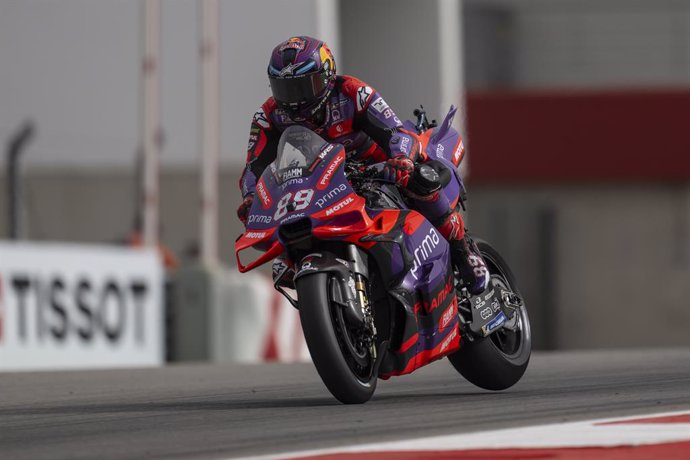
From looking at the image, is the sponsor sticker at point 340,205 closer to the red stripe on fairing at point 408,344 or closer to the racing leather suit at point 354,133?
the racing leather suit at point 354,133

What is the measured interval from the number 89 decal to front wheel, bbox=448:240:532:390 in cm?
129

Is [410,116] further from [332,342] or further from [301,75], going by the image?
[332,342]

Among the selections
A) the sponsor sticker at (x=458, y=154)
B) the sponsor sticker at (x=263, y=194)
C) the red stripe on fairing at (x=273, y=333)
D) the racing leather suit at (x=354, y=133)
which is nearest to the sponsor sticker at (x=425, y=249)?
the racing leather suit at (x=354, y=133)

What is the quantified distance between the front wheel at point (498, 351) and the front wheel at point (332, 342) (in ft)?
3.23

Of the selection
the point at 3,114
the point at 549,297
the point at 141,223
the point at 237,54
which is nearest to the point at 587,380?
the point at 141,223

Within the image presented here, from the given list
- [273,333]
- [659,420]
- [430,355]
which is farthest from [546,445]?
[273,333]

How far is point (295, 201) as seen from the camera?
729 cm

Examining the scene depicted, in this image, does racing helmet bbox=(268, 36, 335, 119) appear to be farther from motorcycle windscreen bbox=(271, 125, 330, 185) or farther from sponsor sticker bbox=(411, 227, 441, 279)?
sponsor sticker bbox=(411, 227, 441, 279)

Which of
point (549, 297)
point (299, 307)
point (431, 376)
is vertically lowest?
point (549, 297)

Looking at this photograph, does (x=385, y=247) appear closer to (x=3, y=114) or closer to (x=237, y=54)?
(x=3, y=114)

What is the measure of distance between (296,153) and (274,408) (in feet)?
3.61

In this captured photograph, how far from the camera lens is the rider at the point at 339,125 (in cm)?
758

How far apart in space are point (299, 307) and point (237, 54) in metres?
15.4

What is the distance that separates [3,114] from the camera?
20.1 metres
